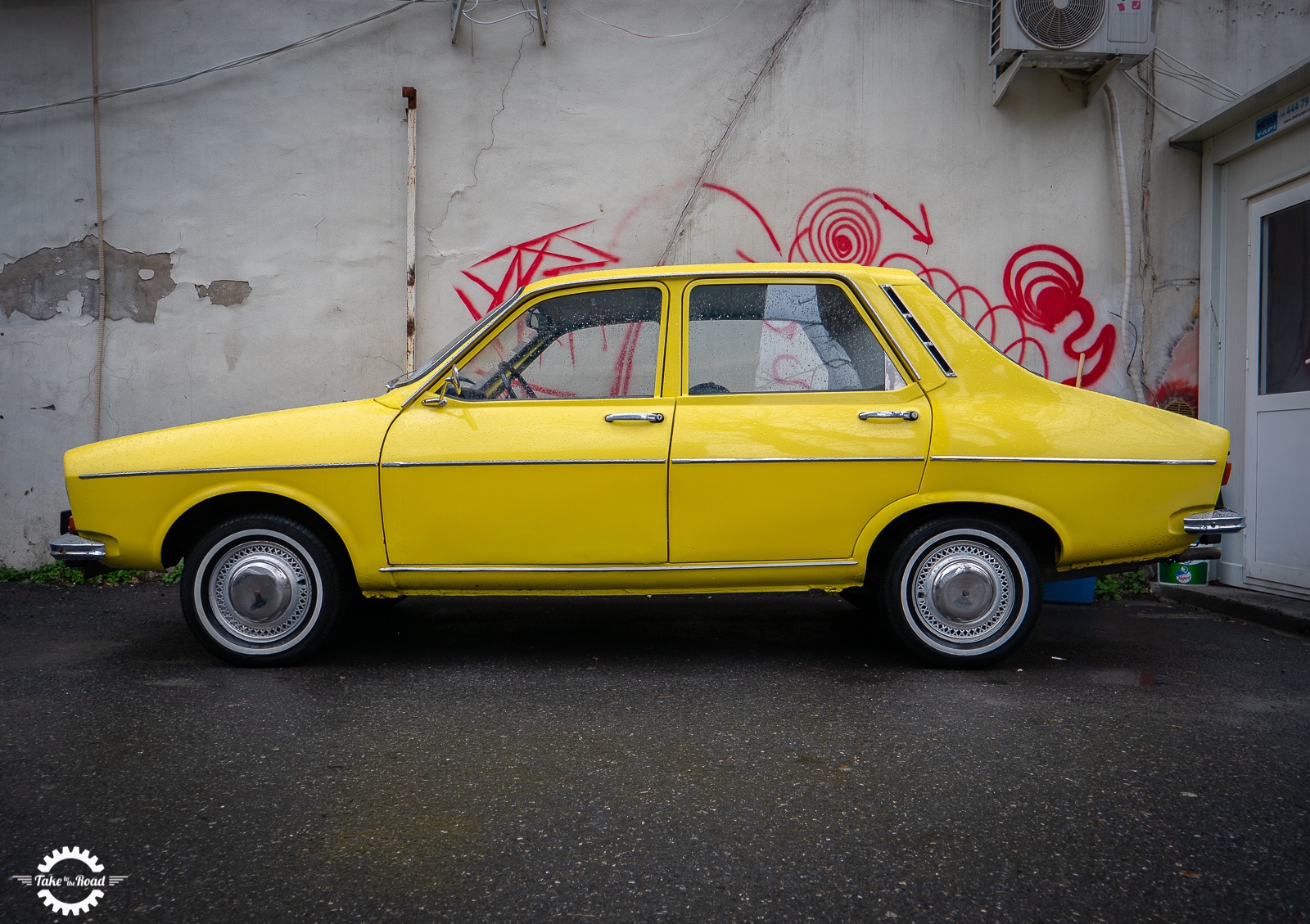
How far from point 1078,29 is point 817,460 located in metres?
3.98

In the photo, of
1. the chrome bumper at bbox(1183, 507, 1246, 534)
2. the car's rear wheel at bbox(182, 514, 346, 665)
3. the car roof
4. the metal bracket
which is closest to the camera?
the chrome bumper at bbox(1183, 507, 1246, 534)

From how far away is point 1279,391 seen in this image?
542cm

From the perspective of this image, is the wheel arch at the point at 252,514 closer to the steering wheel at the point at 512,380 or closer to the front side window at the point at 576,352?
the front side window at the point at 576,352

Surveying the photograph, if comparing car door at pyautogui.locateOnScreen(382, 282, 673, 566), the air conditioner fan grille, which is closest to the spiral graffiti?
the air conditioner fan grille

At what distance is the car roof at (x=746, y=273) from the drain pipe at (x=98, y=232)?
4018 mm

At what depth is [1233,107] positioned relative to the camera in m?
5.35

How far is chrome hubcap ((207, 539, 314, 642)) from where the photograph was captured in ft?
11.9

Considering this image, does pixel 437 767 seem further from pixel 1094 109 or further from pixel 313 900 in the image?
pixel 1094 109

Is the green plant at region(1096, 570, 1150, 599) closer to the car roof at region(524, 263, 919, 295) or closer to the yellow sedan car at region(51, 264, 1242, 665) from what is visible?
the yellow sedan car at region(51, 264, 1242, 665)

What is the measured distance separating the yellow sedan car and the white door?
6.95 feet

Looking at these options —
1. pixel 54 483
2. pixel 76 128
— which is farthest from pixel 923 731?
pixel 76 128

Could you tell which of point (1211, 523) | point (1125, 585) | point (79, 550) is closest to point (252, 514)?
point (79, 550)

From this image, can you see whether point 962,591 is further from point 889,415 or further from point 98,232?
point 98,232

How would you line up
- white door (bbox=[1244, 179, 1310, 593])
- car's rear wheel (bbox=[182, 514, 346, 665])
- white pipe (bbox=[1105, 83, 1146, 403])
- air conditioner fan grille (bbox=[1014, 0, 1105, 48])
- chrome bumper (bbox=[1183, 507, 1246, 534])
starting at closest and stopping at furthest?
chrome bumper (bbox=[1183, 507, 1246, 534]) < car's rear wheel (bbox=[182, 514, 346, 665]) < white door (bbox=[1244, 179, 1310, 593]) < air conditioner fan grille (bbox=[1014, 0, 1105, 48]) < white pipe (bbox=[1105, 83, 1146, 403])
